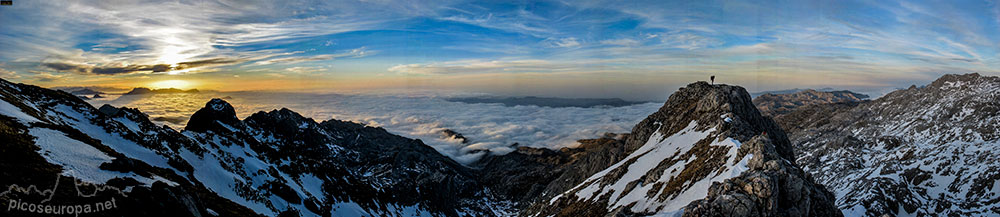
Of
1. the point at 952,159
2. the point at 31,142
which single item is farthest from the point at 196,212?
the point at 952,159

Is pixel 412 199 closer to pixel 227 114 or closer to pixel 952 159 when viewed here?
pixel 227 114

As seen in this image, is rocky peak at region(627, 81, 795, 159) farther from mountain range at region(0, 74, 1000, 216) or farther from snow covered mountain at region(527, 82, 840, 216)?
mountain range at region(0, 74, 1000, 216)

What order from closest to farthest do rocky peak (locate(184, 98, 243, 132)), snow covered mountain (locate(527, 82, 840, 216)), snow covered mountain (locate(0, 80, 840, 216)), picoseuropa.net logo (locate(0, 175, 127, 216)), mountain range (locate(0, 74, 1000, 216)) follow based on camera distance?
picoseuropa.net logo (locate(0, 175, 127, 216)) < snow covered mountain (locate(0, 80, 840, 216)) < mountain range (locate(0, 74, 1000, 216)) < snow covered mountain (locate(527, 82, 840, 216)) < rocky peak (locate(184, 98, 243, 132))

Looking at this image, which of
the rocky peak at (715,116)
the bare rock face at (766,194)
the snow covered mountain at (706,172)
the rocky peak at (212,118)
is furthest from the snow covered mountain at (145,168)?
the rocky peak at (715,116)

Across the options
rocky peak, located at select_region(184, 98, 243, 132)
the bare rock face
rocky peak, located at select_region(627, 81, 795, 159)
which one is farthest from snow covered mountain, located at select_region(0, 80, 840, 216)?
rocky peak, located at select_region(184, 98, 243, 132)

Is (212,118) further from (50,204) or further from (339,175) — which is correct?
(50,204)

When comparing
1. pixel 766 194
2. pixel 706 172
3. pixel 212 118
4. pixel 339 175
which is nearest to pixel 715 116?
pixel 706 172
